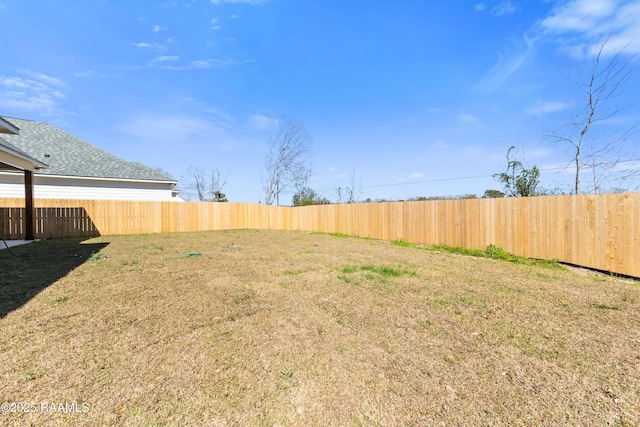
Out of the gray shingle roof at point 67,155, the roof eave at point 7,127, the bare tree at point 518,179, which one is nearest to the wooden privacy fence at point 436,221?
the gray shingle roof at point 67,155

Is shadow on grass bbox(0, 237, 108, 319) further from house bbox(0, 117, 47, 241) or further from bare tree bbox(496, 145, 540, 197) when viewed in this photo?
bare tree bbox(496, 145, 540, 197)

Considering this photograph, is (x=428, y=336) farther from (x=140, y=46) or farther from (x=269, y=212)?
(x=269, y=212)

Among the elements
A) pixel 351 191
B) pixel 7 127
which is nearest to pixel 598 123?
pixel 351 191

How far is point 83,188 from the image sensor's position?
40.5 ft

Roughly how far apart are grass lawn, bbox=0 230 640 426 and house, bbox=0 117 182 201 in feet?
35.3

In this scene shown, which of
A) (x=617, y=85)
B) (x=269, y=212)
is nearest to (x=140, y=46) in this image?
(x=269, y=212)

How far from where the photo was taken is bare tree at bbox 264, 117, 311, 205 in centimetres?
2309

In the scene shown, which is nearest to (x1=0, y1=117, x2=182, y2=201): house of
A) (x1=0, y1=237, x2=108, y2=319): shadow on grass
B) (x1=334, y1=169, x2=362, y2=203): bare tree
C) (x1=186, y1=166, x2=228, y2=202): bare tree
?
(x1=0, y1=237, x2=108, y2=319): shadow on grass

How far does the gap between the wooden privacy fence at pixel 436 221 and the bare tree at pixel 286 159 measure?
306 inches

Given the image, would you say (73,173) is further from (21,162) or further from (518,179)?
(518,179)

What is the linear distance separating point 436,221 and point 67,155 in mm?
17274

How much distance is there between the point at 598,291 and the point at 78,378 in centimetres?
593

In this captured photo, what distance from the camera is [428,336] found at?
233 cm

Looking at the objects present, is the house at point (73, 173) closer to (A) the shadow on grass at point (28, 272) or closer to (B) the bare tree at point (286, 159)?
(A) the shadow on grass at point (28, 272)
